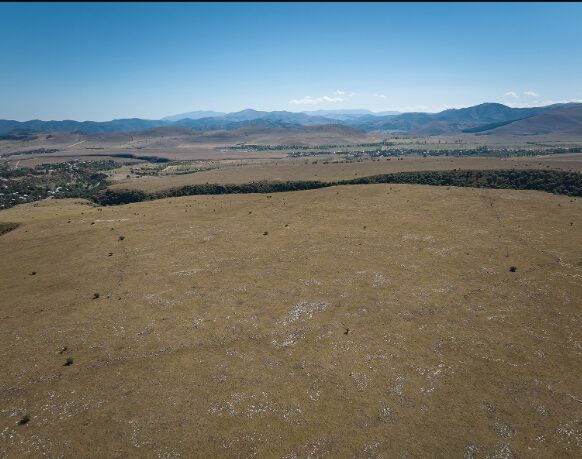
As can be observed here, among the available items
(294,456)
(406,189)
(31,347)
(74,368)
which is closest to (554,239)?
(406,189)

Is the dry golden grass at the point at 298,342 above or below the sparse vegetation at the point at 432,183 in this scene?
below

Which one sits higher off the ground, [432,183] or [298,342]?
[432,183]

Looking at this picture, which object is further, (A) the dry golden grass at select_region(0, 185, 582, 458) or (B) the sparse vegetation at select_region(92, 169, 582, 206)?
(B) the sparse vegetation at select_region(92, 169, 582, 206)

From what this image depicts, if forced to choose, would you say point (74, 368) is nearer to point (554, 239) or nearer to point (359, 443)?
point (359, 443)

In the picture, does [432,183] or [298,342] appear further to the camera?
[432,183]

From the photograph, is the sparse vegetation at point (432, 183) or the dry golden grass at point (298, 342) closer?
the dry golden grass at point (298, 342)

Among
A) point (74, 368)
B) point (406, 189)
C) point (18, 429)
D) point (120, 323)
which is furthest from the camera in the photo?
point (406, 189)

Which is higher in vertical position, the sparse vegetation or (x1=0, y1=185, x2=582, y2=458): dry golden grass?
the sparse vegetation

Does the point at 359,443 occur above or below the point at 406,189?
below
